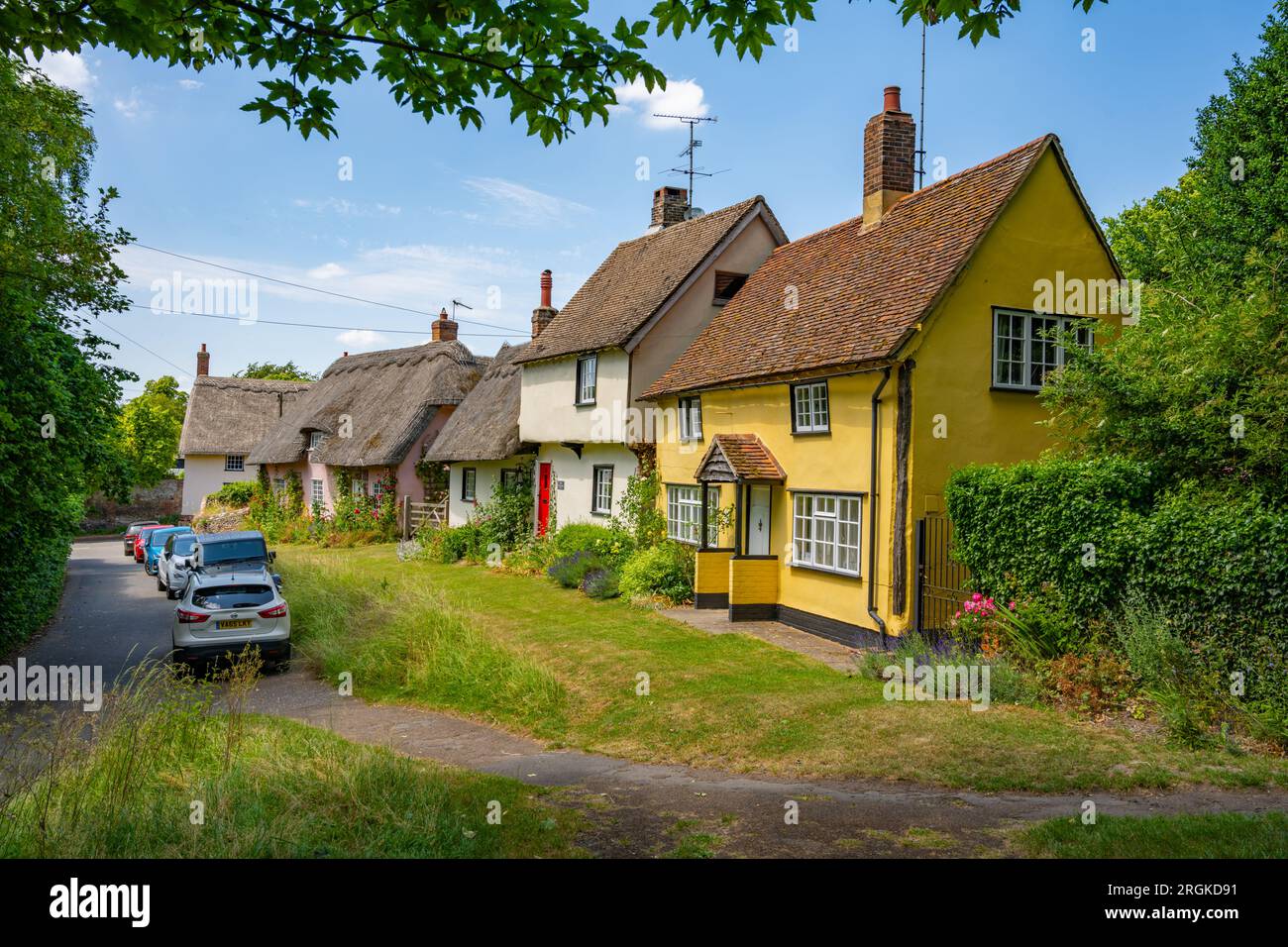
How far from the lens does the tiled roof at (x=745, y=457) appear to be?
17.4 metres

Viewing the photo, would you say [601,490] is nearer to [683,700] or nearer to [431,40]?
[683,700]

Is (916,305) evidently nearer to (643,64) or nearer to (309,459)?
(643,64)

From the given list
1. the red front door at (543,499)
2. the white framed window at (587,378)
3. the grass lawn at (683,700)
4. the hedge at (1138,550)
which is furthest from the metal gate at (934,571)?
the red front door at (543,499)

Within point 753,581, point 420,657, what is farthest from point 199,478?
point 753,581

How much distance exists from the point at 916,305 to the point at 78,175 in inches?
798

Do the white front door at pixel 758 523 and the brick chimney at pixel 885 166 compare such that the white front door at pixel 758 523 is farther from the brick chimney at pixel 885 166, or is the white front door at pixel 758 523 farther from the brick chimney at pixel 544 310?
the brick chimney at pixel 544 310

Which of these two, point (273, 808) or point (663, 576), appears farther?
point (663, 576)

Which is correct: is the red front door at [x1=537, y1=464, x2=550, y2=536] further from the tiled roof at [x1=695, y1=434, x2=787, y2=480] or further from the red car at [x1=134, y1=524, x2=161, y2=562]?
the red car at [x1=134, y1=524, x2=161, y2=562]

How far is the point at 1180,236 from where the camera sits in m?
25.7

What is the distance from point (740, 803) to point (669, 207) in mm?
23425

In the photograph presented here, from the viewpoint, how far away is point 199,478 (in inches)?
2191

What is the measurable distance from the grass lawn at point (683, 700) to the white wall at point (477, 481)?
9.96 metres

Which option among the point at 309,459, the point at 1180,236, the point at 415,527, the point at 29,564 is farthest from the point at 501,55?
the point at 309,459

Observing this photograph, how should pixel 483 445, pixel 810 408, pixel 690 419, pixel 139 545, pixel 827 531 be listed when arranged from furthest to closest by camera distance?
pixel 139 545 < pixel 483 445 < pixel 690 419 < pixel 810 408 < pixel 827 531
